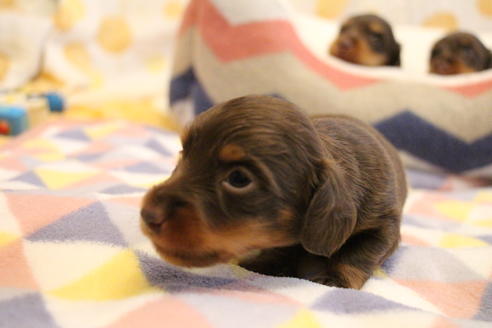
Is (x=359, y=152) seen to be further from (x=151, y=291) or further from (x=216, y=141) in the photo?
(x=151, y=291)

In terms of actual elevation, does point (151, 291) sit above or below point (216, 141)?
below

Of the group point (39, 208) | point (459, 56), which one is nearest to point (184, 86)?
point (459, 56)

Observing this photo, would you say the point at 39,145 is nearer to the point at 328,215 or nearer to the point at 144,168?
the point at 144,168

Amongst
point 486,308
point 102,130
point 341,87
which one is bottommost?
point 102,130

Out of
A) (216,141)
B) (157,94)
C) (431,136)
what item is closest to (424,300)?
(216,141)

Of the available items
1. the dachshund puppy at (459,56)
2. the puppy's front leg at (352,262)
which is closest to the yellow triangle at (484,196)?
the dachshund puppy at (459,56)

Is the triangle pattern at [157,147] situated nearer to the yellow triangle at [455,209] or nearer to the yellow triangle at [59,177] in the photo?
the yellow triangle at [59,177]
